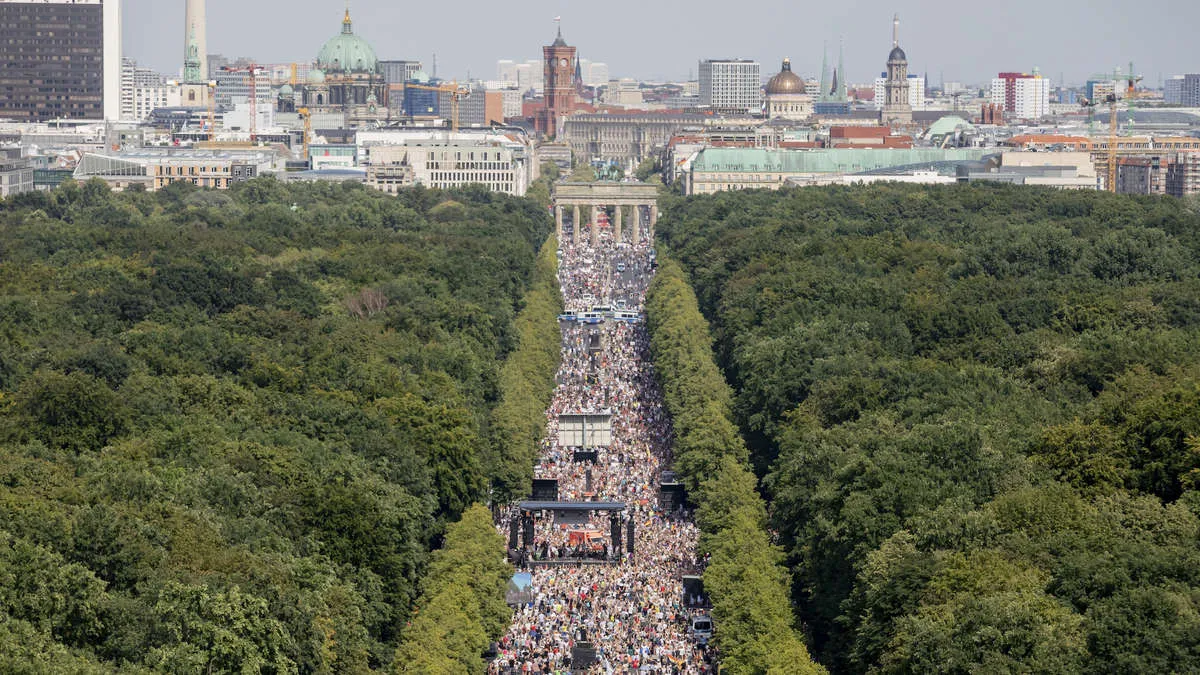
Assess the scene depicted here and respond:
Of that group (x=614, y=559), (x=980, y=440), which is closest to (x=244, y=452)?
(x=614, y=559)

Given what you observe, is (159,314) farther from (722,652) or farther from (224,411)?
(722,652)

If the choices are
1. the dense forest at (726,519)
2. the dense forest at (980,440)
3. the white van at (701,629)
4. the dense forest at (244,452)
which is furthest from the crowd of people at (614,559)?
the dense forest at (980,440)

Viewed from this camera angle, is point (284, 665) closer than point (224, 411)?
Yes

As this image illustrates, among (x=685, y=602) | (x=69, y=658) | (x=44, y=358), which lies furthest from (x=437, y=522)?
(x=69, y=658)

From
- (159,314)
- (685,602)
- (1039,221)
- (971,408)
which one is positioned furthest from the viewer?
(1039,221)

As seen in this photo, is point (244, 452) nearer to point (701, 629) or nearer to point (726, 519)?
point (701, 629)

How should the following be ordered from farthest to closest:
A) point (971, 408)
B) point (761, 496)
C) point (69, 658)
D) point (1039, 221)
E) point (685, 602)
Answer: point (1039, 221) < point (761, 496) < point (971, 408) < point (685, 602) < point (69, 658)

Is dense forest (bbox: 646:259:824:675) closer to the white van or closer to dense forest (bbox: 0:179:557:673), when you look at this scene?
the white van

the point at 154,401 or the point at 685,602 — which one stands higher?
the point at 154,401
